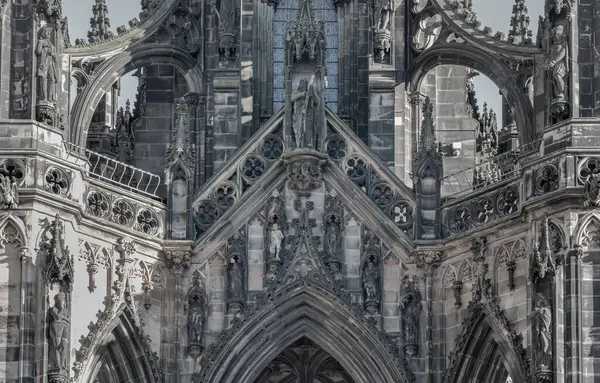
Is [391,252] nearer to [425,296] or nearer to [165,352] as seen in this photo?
[425,296]

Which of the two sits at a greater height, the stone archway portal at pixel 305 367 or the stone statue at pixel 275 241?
the stone statue at pixel 275 241

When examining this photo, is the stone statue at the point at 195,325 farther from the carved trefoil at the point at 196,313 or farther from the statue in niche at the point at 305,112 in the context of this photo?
the statue in niche at the point at 305,112

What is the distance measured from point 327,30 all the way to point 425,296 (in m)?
6.53

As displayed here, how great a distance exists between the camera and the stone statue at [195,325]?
4884cm

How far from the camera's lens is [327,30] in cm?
5269

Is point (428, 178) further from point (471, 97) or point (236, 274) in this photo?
point (471, 97)

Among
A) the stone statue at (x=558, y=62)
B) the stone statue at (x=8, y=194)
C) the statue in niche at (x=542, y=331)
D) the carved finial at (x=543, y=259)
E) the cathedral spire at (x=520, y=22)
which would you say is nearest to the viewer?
the statue in niche at (x=542, y=331)

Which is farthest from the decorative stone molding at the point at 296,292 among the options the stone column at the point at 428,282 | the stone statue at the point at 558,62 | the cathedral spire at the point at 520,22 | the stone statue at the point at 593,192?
the cathedral spire at the point at 520,22

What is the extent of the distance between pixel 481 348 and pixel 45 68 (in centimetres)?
936

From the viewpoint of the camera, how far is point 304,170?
4944cm

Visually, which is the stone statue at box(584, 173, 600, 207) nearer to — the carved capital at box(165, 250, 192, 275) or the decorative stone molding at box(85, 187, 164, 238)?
the carved capital at box(165, 250, 192, 275)

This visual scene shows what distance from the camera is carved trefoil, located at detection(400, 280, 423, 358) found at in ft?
160

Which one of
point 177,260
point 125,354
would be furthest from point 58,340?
point 177,260

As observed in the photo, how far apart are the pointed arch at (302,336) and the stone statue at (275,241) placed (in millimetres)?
737
